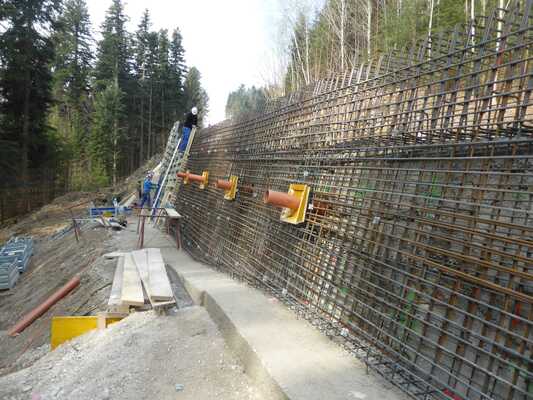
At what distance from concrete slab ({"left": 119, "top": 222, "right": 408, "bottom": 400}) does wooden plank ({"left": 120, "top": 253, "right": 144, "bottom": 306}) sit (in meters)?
0.83

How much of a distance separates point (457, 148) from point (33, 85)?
23.1 m

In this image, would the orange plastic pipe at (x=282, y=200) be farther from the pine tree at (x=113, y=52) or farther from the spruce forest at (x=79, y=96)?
the pine tree at (x=113, y=52)

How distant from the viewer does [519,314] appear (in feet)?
6.35

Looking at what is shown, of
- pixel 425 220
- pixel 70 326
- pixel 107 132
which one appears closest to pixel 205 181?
pixel 70 326

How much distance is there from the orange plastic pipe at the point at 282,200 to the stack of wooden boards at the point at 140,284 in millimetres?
1890

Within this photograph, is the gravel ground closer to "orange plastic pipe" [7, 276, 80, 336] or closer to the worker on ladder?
"orange plastic pipe" [7, 276, 80, 336]

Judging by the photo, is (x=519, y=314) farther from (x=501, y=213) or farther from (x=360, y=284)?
(x=360, y=284)

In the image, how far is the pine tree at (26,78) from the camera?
57.3ft

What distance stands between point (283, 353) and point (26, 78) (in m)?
22.1

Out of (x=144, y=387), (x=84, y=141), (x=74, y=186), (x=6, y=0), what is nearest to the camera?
(x=144, y=387)

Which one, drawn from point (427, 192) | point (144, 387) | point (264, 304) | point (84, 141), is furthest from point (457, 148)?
point (84, 141)

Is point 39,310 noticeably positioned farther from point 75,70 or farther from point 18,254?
point 75,70

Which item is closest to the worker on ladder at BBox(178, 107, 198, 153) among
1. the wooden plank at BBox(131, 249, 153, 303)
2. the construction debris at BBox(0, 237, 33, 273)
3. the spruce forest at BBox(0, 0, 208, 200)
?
the wooden plank at BBox(131, 249, 153, 303)

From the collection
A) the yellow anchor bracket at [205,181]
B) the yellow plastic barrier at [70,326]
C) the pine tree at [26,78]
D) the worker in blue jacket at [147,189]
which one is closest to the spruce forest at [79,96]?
the pine tree at [26,78]
